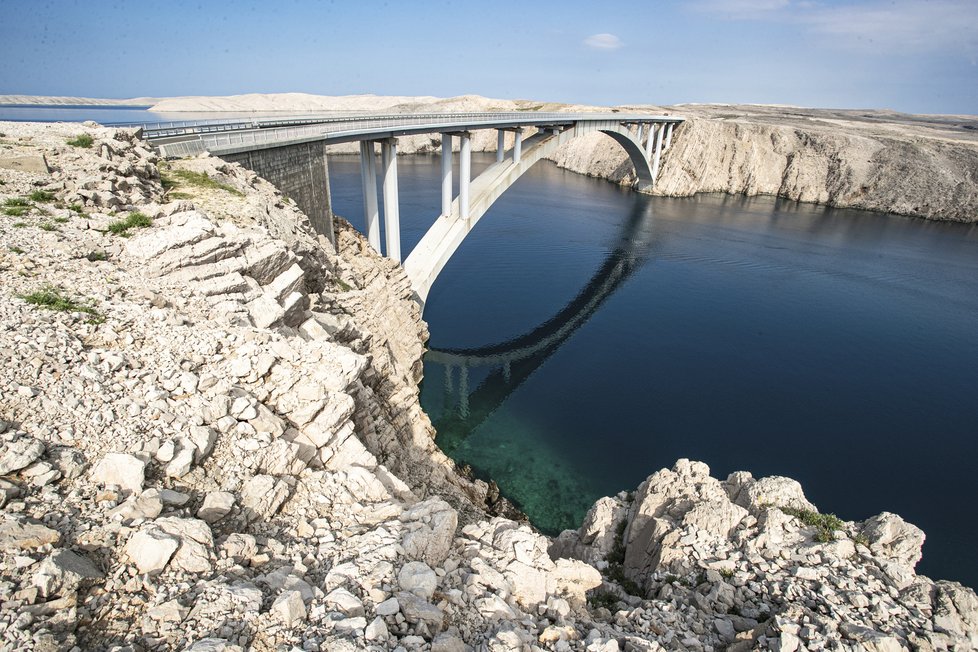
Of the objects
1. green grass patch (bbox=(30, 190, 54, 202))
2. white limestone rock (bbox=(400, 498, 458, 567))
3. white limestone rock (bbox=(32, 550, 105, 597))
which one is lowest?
white limestone rock (bbox=(400, 498, 458, 567))

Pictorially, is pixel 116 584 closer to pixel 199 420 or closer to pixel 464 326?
pixel 199 420

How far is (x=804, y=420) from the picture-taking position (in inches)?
774

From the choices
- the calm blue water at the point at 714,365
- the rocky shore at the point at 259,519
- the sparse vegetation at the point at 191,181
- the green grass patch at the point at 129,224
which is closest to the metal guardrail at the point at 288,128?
the sparse vegetation at the point at 191,181

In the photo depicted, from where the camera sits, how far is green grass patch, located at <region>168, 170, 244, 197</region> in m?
12.3

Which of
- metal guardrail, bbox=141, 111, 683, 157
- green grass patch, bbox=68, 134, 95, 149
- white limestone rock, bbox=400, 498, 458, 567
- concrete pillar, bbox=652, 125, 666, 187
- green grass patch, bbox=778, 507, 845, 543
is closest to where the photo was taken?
white limestone rock, bbox=400, 498, 458, 567

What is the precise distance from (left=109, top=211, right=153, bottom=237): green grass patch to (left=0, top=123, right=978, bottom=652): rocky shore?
0.16 feet

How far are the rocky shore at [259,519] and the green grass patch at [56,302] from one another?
34 millimetres

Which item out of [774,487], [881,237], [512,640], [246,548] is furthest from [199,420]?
[881,237]

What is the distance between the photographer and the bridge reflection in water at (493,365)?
64.3ft

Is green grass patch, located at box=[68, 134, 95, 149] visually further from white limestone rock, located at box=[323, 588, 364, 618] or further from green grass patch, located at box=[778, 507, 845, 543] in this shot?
green grass patch, located at box=[778, 507, 845, 543]

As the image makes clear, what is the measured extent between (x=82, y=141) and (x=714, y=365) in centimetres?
2323

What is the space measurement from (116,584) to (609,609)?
19.4ft

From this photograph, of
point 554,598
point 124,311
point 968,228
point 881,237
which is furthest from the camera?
point 968,228

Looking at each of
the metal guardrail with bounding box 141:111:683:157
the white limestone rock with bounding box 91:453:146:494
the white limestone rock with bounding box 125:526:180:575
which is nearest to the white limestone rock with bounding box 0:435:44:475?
the white limestone rock with bounding box 91:453:146:494
